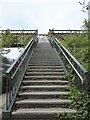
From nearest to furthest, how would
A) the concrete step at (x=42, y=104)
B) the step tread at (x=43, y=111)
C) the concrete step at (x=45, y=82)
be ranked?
the step tread at (x=43, y=111)
the concrete step at (x=42, y=104)
the concrete step at (x=45, y=82)

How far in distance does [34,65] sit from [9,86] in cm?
521

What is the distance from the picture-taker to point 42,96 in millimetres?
10070

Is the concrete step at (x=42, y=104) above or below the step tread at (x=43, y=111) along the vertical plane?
above

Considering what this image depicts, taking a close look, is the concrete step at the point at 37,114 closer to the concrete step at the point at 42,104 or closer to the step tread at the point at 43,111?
the step tread at the point at 43,111

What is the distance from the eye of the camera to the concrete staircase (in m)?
8.78

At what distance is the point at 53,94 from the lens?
1009cm

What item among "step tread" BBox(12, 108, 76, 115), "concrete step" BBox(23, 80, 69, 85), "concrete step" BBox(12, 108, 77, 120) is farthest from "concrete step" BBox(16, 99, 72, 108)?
"concrete step" BBox(23, 80, 69, 85)

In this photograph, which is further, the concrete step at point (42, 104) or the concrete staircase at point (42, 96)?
the concrete step at point (42, 104)

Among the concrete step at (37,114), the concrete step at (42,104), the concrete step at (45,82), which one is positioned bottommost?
the concrete step at (37,114)

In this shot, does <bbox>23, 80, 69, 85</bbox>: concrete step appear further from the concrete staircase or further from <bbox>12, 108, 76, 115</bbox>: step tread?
<bbox>12, 108, 76, 115</bbox>: step tread

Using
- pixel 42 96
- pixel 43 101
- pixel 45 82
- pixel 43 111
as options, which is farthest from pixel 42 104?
pixel 45 82

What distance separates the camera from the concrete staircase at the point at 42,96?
8780 millimetres

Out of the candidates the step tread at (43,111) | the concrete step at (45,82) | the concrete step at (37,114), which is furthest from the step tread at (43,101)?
the concrete step at (45,82)

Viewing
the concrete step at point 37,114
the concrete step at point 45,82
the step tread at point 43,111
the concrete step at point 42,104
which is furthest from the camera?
the concrete step at point 45,82
